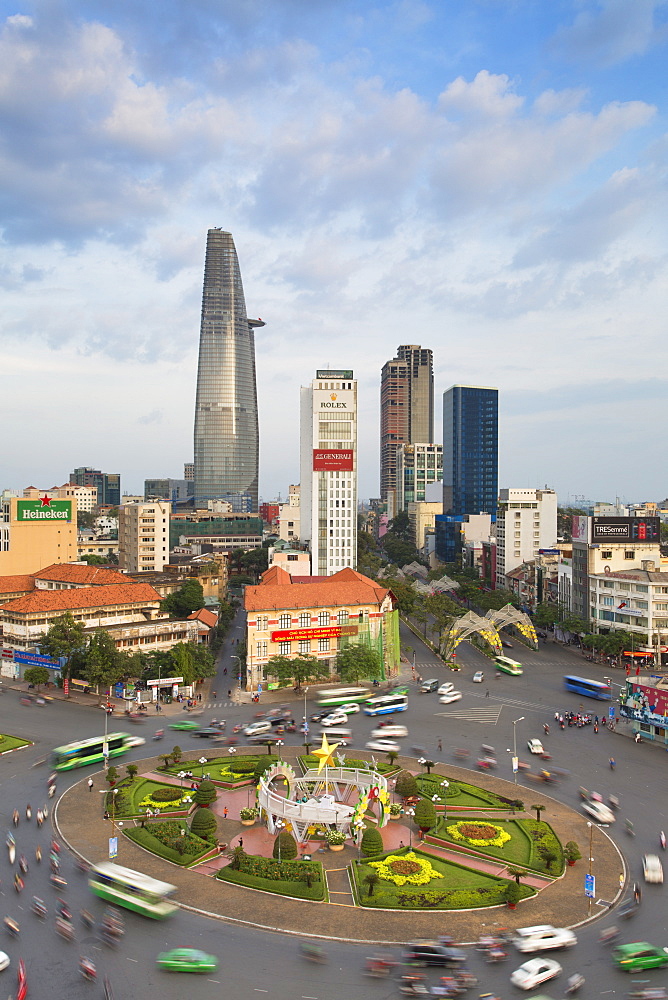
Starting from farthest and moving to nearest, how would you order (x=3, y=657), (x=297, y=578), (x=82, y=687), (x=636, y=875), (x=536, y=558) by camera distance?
(x=536, y=558), (x=297, y=578), (x=3, y=657), (x=82, y=687), (x=636, y=875)

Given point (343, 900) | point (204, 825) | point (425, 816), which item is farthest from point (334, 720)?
point (343, 900)

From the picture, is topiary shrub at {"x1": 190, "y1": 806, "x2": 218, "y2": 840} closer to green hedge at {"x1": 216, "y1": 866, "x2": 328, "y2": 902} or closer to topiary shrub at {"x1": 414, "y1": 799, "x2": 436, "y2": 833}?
green hedge at {"x1": 216, "y1": 866, "x2": 328, "y2": 902}

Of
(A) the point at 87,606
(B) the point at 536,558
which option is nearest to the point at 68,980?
(A) the point at 87,606

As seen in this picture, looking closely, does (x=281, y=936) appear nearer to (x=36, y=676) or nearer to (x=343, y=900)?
(x=343, y=900)

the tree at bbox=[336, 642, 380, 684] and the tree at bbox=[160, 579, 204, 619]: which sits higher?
the tree at bbox=[160, 579, 204, 619]

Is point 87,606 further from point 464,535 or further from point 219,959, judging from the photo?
point 464,535

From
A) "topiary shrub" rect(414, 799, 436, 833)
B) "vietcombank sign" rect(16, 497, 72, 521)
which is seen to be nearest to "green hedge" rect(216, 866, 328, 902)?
"topiary shrub" rect(414, 799, 436, 833)
